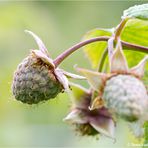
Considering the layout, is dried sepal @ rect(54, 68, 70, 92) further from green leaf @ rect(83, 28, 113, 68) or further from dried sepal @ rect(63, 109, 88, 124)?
green leaf @ rect(83, 28, 113, 68)

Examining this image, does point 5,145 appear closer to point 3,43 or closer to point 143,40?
point 3,43

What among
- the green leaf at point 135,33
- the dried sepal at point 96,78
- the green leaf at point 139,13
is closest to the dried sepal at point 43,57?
the dried sepal at point 96,78

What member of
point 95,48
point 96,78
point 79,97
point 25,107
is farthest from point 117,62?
point 25,107

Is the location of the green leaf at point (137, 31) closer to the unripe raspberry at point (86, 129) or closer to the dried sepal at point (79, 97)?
the dried sepal at point (79, 97)

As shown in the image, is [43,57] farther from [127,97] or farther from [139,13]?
[127,97]

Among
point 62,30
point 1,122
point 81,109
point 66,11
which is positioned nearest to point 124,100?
point 81,109

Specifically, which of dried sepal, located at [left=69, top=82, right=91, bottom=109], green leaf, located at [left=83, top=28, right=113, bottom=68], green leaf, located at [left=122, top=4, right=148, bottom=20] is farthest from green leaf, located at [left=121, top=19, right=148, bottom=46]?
dried sepal, located at [left=69, top=82, right=91, bottom=109]

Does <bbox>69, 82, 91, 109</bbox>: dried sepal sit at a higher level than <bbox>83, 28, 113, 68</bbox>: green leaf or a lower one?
lower
